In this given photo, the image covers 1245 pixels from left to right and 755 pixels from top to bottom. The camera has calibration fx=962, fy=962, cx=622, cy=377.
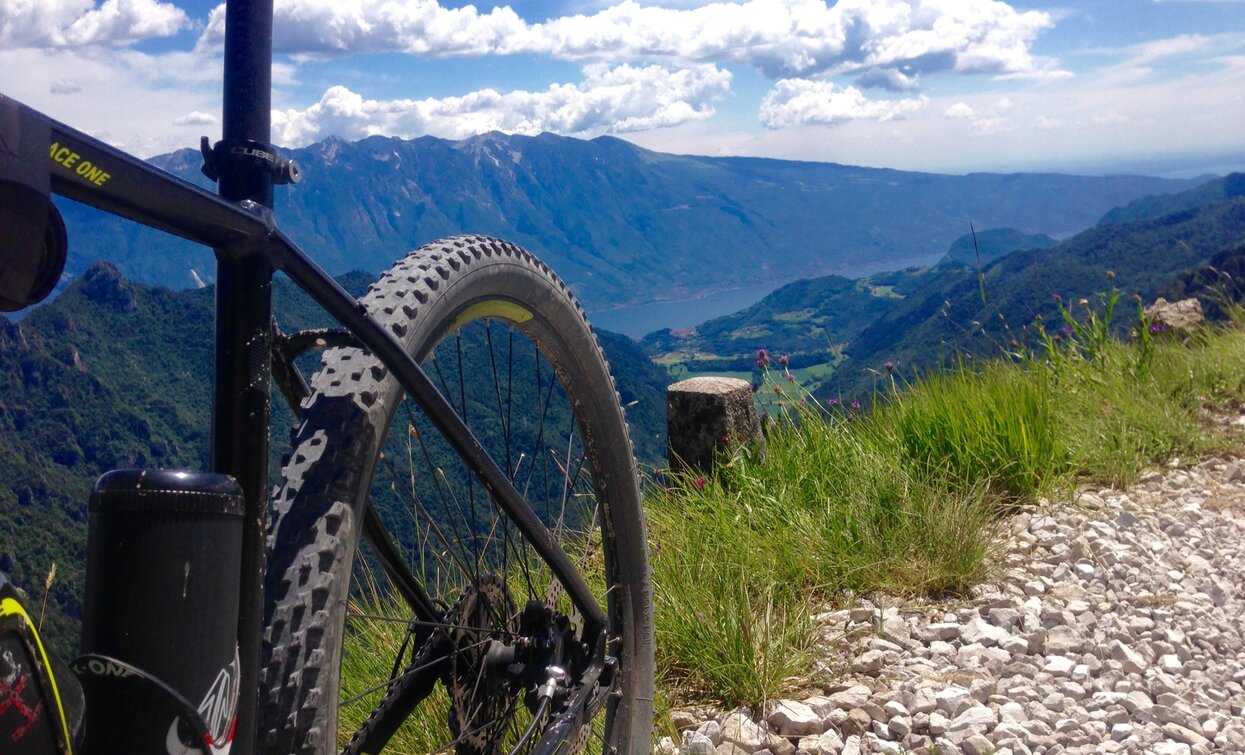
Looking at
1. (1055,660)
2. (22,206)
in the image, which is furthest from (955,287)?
(22,206)

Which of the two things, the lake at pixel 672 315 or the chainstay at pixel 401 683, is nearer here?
the chainstay at pixel 401 683

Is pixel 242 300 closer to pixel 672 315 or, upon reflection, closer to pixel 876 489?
pixel 876 489

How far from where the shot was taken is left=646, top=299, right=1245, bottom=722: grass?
9.34ft

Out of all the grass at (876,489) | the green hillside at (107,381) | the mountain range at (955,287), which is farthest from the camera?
the mountain range at (955,287)

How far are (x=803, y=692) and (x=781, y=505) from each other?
1028 mm

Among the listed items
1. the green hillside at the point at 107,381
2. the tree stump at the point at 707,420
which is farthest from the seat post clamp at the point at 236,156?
the green hillside at the point at 107,381

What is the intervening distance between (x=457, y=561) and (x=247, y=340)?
0.82m

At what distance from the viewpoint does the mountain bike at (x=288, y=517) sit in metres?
0.94

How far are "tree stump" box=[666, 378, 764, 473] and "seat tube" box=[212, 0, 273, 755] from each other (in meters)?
3.18

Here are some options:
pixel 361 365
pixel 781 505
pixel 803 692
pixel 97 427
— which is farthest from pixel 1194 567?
pixel 97 427

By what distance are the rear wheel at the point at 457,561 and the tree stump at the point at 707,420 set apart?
146 centimetres

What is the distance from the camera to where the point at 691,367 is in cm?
7200

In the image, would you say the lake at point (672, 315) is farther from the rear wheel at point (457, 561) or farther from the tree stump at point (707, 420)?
the rear wheel at point (457, 561)

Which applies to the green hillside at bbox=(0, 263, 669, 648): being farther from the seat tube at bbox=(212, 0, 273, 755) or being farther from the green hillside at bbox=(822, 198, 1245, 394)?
the green hillside at bbox=(822, 198, 1245, 394)
